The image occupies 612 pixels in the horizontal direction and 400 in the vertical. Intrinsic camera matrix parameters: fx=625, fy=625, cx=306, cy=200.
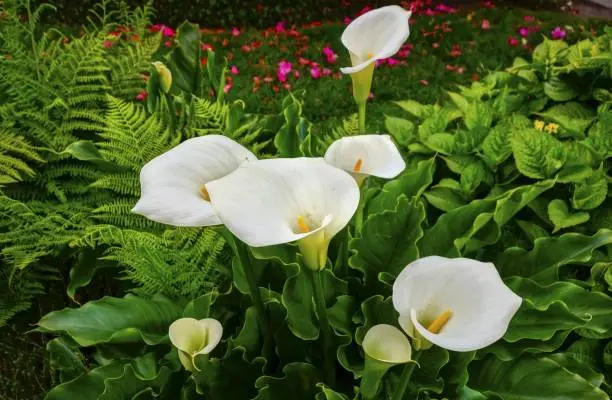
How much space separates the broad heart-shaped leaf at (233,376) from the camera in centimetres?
100

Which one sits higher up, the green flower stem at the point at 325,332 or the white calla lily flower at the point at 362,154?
the white calla lily flower at the point at 362,154

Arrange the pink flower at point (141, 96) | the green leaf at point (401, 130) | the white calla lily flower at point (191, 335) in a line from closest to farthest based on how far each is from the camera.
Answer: the white calla lily flower at point (191, 335)
the green leaf at point (401, 130)
the pink flower at point (141, 96)

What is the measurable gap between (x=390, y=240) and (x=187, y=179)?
51 cm

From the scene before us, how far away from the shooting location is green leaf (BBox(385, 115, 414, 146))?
175 cm

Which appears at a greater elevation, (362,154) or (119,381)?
(362,154)

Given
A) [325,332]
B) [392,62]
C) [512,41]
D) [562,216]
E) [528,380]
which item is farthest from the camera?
[512,41]

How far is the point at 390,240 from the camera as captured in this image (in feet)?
3.79

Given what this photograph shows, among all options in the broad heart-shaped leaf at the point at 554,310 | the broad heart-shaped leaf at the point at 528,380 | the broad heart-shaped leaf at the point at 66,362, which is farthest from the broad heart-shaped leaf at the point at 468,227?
the broad heart-shaped leaf at the point at 66,362

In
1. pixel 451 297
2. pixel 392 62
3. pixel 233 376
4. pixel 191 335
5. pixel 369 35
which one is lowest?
pixel 392 62

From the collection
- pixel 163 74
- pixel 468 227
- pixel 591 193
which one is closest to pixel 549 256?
pixel 468 227

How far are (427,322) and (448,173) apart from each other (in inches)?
38.6

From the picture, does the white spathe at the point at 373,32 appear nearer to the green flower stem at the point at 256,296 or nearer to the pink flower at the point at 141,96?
the green flower stem at the point at 256,296

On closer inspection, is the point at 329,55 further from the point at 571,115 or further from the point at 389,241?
the point at 389,241

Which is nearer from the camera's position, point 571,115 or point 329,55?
point 571,115
